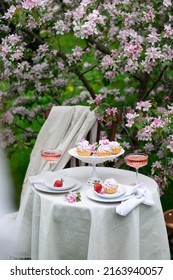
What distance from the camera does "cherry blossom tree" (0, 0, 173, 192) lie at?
10.1 ft

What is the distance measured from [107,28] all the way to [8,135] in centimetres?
136

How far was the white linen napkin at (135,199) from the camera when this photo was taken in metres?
2.22

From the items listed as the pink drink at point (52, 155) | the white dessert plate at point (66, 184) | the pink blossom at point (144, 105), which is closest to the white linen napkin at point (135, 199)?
the white dessert plate at point (66, 184)

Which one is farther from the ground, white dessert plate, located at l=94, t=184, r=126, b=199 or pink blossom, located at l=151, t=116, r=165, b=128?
pink blossom, located at l=151, t=116, r=165, b=128

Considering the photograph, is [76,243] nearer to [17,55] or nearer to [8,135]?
[17,55]

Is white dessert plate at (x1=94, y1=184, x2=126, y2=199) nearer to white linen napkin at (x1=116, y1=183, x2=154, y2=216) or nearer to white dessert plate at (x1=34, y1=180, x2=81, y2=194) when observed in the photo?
white linen napkin at (x1=116, y1=183, x2=154, y2=216)

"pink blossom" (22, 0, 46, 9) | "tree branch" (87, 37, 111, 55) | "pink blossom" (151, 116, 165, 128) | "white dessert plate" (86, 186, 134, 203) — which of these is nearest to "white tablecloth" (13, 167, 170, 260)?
"white dessert plate" (86, 186, 134, 203)

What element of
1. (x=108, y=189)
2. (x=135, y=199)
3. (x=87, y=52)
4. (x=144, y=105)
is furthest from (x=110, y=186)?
(x=87, y=52)

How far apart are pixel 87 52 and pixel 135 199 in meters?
2.09

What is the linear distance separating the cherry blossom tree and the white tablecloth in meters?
0.67

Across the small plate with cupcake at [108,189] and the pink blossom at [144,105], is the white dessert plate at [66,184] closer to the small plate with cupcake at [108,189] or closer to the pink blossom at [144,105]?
the small plate with cupcake at [108,189]

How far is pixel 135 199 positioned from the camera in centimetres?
229

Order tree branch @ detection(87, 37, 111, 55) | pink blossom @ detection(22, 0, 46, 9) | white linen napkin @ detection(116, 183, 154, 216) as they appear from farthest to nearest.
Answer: tree branch @ detection(87, 37, 111, 55) < pink blossom @ detection(22, 0, 46, 9) < white linen napkin @ detection(116, 183, 154, 216)

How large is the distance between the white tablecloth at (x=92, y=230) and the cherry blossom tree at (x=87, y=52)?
67 centimetres
